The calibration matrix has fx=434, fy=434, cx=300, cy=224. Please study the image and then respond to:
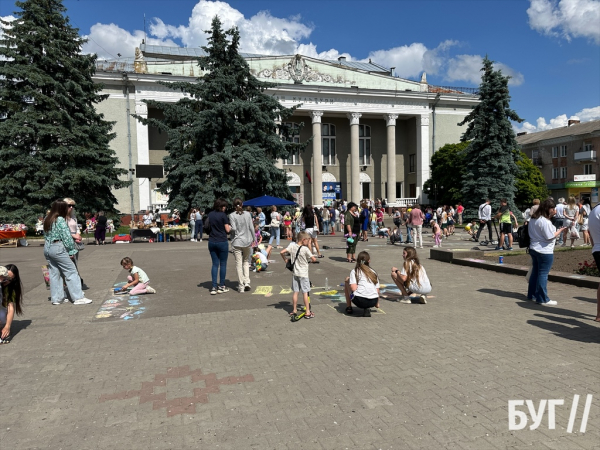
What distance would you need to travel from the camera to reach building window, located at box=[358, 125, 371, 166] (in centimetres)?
5141

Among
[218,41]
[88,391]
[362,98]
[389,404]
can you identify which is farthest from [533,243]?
[362,98]

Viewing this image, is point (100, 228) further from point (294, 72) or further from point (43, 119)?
point (294, 72)

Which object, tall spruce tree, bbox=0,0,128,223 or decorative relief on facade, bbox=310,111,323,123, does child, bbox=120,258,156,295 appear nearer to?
tall spruce tree, bbox=0,0,128,223

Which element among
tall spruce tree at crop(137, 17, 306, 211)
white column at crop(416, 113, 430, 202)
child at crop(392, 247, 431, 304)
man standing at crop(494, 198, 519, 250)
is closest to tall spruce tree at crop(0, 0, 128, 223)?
tall spruce tree at crop(137, 17, 306, 211)

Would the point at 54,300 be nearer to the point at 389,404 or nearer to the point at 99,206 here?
the point at 389,404

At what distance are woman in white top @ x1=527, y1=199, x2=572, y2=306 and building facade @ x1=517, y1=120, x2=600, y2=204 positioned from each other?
51686 millimetres

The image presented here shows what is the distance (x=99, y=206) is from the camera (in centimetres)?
2709

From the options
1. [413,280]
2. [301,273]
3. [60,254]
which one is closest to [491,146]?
[413,280]

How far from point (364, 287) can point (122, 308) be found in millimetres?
4348

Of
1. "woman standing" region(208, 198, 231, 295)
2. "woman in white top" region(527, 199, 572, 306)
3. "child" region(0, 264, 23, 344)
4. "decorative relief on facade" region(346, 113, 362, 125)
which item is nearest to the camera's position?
"child" region(0, 264, 23, 344)

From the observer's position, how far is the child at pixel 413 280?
773 centimetres

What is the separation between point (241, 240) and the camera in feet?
29.3

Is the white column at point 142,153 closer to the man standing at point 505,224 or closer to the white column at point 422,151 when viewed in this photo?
the white column at point 422,151

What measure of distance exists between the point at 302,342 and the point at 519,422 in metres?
2.76
